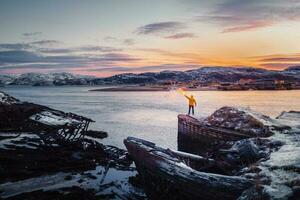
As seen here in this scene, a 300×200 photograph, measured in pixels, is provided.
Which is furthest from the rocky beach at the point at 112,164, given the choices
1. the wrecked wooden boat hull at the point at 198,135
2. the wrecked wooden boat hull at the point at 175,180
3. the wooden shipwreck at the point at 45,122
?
the wrecked wooden boat hull at the point at 198,135

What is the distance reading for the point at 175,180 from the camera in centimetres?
1567

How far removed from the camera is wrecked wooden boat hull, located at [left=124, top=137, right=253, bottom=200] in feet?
44.5

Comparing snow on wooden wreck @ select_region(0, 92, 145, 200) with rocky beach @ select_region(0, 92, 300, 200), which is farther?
snow on wooden wreck @ select_region(0, 92, 145, 200)

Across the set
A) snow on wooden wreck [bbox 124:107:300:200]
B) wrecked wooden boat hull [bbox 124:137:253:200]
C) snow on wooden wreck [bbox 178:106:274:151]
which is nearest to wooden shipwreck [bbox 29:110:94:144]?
snow on wooden wreck [bbox 124:107:300:200]

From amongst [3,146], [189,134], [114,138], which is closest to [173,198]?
[189,134]

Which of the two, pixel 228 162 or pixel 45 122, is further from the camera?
pixel 45 122

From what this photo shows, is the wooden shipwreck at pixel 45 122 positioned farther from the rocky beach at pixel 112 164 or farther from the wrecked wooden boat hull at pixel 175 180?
the wrecked wooden boat hull at pixel 175 180

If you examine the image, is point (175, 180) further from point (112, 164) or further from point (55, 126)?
point (55, 126)

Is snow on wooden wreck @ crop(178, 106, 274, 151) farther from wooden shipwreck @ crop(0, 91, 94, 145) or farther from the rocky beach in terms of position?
wooden shipwreck @ crop(0, 91, 94, 145)

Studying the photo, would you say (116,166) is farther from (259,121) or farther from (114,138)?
(114,138)

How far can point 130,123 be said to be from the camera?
56.1 metres

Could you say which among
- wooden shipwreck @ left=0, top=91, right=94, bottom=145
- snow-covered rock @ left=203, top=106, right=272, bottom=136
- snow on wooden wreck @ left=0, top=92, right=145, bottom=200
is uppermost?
snow-covered rock @ left=203, top=106, right=272, bottom=136

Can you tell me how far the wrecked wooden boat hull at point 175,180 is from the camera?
1358cm

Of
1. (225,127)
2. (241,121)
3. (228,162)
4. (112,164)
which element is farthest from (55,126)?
(228,162)
